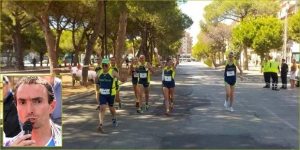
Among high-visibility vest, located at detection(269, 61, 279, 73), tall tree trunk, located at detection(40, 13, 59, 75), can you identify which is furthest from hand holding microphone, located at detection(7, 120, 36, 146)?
high-visibility vest, located at detection(269, 61, 279, 73)

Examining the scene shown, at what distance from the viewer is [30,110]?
3.57 meters

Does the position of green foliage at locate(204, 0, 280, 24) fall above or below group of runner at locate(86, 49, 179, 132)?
above

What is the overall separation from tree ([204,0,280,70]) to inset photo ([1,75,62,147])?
4441 cm

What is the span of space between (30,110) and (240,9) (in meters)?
48.2

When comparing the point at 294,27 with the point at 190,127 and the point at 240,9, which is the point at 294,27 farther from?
the point at 190,127

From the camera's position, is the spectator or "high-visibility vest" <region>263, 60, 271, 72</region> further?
"high-visibility vest" <region>263, 60, 271, 72</region>

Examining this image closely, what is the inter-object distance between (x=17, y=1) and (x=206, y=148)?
13957mm

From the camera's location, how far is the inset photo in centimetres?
358

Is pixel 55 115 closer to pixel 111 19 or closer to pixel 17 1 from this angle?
pixel 17 1

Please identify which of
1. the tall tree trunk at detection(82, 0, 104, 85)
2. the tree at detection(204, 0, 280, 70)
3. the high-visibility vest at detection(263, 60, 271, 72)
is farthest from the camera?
the tree at detection(204, 0, 280, 70)

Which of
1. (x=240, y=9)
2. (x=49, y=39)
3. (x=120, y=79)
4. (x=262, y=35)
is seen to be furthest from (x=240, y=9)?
(x=120, y=79)

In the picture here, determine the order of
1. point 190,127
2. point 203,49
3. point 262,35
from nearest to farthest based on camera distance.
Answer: point 190,127 → point 262,35 → point 203,49

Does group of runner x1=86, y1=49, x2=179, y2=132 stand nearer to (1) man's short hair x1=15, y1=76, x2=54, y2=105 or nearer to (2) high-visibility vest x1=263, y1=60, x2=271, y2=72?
(1) man's short hair x1=15, y1=76, x2=54, y2=105

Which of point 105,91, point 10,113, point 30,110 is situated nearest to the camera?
point 30,110
